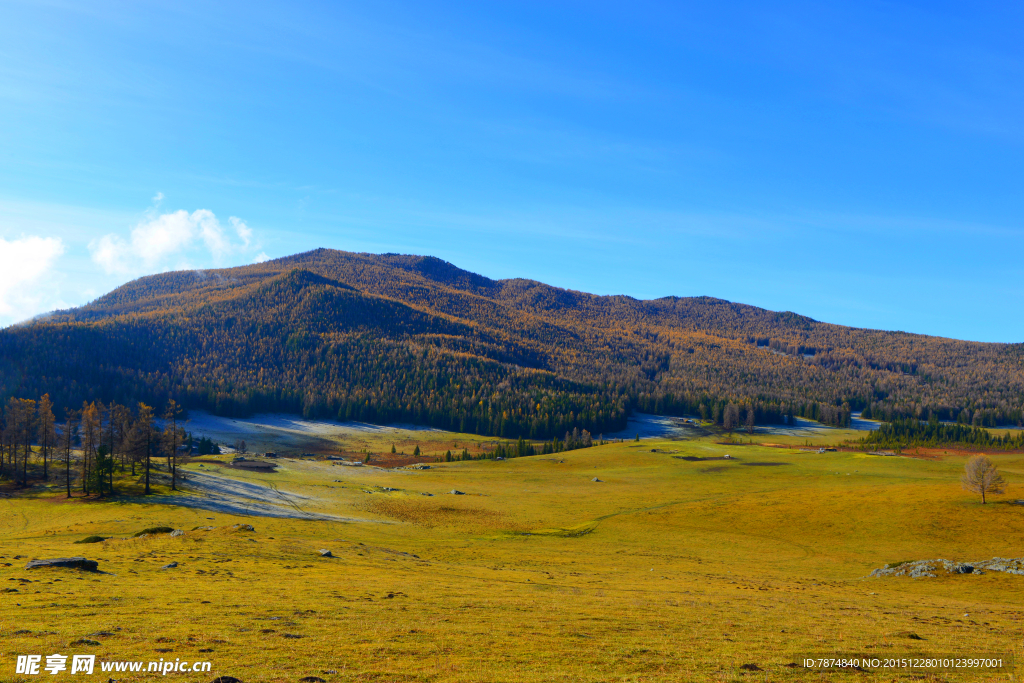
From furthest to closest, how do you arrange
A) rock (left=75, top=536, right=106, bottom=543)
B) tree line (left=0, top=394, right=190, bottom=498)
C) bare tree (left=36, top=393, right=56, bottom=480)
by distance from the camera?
bare tree (left=36, top=393, right=56, bottom=480), tree line (left=0, top=394, right=190, bottom=498), rock (left=75, top=536, right=106, bottom=543)

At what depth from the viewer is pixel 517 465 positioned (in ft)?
514

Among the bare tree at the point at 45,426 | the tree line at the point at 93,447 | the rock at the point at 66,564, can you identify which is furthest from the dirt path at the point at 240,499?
the rock at the point at 66,564

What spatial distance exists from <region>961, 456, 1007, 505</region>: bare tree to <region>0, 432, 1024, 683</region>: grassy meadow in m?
2.16

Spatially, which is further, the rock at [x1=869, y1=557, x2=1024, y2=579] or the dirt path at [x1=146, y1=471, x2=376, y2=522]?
the dirt path at [x1=146, y1=471, x2=376, y2=522]

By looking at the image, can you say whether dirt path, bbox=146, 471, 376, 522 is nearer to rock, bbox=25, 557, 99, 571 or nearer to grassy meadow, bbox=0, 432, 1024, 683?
grassy meadow, bbox=0, 432, 1024, 683

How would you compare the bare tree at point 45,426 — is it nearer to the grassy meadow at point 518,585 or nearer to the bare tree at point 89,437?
the bare tree at point 89,437

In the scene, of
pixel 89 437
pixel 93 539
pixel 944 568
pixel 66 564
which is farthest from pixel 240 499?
pixel 944 568

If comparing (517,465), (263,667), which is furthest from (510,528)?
(517,465)

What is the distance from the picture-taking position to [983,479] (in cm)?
7738

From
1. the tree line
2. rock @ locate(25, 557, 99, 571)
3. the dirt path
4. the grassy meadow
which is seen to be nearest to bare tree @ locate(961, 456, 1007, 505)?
the grassy meadow

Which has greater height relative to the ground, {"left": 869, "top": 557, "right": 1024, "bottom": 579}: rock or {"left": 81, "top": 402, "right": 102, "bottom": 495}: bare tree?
{"left": 81, "top": 402, "right": 102, "bottom": 495}: bare tree

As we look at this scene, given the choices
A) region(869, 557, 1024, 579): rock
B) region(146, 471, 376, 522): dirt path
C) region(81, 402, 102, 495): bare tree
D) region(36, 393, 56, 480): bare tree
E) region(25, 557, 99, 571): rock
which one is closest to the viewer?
region(25, 557, 99, 571): rock

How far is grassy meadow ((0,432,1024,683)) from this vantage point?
69.2ft

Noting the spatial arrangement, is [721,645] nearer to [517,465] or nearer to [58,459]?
[58,459]
